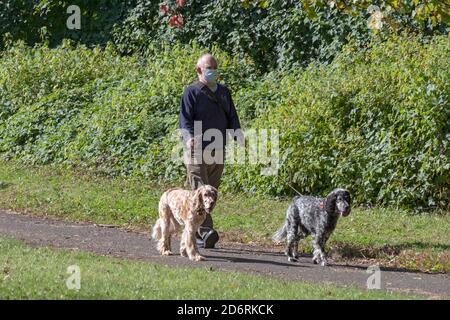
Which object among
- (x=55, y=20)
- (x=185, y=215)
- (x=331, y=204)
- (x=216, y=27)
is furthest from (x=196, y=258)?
(x=55, y=20)

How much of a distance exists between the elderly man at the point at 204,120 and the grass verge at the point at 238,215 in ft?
5.42

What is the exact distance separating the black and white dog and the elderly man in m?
1.18

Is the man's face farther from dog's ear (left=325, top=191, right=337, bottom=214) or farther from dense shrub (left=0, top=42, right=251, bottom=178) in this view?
dense shrub (left=0, top=42, right=251, bottom=178)

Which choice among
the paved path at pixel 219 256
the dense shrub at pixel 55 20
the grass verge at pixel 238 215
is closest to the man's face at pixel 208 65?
the paved path at pixel 219 256

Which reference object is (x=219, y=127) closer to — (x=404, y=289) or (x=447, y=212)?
(x=404, y=289)

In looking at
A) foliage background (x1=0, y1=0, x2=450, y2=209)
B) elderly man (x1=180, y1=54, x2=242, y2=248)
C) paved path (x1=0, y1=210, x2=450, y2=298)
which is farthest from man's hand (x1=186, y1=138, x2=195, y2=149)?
foliage background (x1=0, y1=0, x2=450, y2=209)

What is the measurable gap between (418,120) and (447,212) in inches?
60.0

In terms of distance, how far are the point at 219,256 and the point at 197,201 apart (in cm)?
91

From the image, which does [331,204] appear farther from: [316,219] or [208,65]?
[208,65]

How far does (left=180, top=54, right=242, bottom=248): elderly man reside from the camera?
506 inches

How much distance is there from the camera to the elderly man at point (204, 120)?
1284 centimetres

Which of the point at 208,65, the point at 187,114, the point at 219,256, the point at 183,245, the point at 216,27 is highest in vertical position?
the point at 216,27

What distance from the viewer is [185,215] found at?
40.8 feet

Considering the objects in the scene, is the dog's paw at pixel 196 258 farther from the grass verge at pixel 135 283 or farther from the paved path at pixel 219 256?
the grass verge at pixel 135 283
